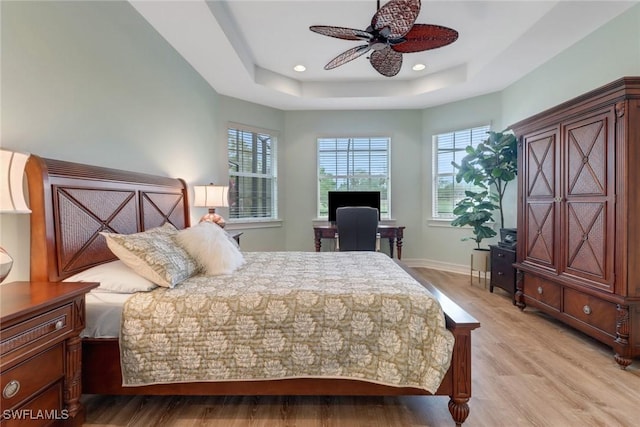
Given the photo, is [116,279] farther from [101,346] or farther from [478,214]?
[478,214]

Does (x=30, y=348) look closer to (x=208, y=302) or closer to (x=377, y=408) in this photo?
(x=208, y=302)

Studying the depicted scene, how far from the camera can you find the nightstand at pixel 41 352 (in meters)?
1.09

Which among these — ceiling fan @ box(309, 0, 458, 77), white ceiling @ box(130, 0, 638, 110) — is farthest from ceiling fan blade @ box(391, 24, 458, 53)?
white ceiling @ box(130, 0, 638, 110)

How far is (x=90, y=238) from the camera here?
1.88m

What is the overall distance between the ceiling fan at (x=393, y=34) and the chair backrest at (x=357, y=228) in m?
1.74

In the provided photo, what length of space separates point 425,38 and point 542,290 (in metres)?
2.47

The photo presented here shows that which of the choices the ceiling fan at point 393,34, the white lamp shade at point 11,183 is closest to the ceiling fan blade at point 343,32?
the ceiling fan at point 393,34

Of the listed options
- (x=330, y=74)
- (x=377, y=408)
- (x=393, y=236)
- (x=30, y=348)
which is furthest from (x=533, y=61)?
(x=30, y=348)

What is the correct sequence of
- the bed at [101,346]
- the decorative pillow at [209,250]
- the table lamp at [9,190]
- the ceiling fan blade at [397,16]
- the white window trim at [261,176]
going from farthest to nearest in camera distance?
the white window trim at [261,176], the decorative pillow at [209,250], the ceiling fan blade at [397,16], the bed at [101,346], the table lamp at [9,190]

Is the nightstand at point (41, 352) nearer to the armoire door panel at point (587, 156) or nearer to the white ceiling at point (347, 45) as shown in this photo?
the white ceiling at point (347, 45)

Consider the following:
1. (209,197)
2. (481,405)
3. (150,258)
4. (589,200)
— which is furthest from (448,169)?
(150,258)

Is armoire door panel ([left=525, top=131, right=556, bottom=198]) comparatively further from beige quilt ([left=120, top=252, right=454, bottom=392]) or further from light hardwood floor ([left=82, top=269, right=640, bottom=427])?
beige quilt ([left=120, top=252, right=454, bottom=392])

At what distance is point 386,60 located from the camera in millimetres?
2730

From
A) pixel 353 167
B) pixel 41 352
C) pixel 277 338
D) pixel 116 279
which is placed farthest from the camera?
pixel 353 167
